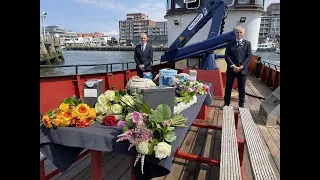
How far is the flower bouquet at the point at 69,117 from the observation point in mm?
1909

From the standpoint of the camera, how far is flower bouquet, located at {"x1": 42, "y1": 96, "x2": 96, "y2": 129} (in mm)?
1909

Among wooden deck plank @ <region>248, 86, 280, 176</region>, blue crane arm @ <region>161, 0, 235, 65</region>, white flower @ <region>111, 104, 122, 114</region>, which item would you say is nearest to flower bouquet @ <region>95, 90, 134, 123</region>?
white flower @ <region>111, 104, 122, 114</region>

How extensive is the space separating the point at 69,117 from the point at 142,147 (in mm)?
790

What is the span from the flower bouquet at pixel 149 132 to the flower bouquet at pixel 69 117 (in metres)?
0.37

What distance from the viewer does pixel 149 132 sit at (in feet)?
5.19

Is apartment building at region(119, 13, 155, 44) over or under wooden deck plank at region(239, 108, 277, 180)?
over

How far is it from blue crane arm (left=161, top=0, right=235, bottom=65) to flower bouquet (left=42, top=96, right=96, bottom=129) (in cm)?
544

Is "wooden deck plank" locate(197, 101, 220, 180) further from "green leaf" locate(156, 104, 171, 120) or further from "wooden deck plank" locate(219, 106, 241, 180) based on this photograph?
"green leaf" locate(156, 104, 171, 120)
